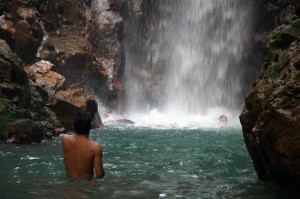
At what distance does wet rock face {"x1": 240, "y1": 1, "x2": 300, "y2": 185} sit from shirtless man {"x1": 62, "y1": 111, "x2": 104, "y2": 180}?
2.65m

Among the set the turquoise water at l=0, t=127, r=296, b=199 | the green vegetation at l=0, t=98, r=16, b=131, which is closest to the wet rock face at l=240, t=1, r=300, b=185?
the turquoise water at l=0, t=127, r=296, b=199

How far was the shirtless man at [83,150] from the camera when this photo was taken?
6000 millimetres

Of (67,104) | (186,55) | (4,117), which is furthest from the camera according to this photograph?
(186,55)

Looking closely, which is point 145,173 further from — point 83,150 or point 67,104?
point 67,104

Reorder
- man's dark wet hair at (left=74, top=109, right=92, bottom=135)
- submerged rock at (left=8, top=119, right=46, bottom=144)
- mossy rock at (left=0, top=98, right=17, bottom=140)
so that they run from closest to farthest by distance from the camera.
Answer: man's dark wet hair at (left=74, top=109, right=92, bottom=135) < mossy rock at (left=0, top=98, right=17, bottom=140) < submerged rock at (left=8, top=119, right=46, bottom=144)

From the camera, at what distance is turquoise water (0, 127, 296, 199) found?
6.32 metres

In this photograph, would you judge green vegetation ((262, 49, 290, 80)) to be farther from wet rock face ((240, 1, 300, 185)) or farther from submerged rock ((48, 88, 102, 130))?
submerged rock ((48, 88, 102, 130))

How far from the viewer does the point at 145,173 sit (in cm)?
872

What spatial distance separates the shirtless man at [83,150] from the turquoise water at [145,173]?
10.7 inches

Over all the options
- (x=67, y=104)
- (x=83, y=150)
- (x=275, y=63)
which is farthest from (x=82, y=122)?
(x=67, y=104)

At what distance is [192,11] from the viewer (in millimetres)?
33625

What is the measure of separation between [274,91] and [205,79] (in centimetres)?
2867

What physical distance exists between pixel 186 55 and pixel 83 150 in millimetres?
28914

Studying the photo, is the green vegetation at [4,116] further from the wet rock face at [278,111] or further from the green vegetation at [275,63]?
the green vegetation at [275,63]
